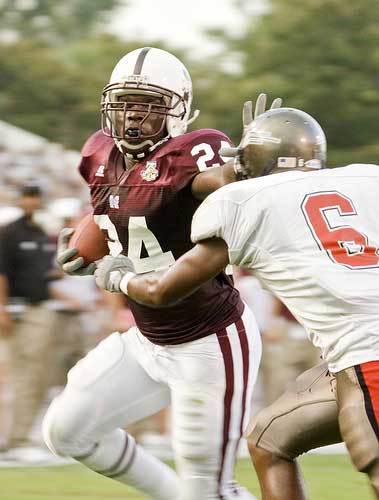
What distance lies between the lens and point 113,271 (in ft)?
13.6

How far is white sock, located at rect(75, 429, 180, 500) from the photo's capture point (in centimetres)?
457

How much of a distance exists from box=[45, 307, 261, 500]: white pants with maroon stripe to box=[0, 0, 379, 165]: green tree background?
1636 centimetres

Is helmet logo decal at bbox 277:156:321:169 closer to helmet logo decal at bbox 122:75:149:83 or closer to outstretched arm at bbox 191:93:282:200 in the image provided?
outstretched arm at bbox 191:93:282:200

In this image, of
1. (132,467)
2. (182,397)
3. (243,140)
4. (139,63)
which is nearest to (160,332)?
(182,397)

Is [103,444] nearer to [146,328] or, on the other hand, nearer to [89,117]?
[146,328]

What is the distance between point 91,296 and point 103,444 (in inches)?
113

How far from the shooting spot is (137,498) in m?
5.83

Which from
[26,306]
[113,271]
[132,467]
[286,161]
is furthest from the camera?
[26,306]

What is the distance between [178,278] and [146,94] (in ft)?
3.22

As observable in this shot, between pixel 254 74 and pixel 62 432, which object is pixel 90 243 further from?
pixel 254 74

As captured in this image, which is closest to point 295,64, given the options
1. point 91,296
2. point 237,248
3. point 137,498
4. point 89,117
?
point 89,117

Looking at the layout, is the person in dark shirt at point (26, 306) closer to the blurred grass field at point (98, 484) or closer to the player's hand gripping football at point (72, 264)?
the blurred grass field at point (98, 484)

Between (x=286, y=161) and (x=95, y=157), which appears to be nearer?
(x=286, y=161)

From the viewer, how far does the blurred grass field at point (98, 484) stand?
5.79 meters
